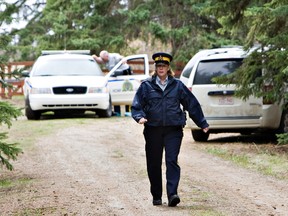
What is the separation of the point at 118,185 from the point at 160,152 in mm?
1484

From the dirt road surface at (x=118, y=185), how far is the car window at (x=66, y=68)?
6.68 metres

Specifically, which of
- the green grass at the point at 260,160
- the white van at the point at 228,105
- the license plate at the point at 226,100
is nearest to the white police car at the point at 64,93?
the white van at the point at 228,105

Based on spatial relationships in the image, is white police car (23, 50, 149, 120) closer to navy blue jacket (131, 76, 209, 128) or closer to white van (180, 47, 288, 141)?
white van (180, 47, 288, 141)

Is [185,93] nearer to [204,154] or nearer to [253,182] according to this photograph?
[253,182]

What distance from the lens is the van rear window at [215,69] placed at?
1653 cm

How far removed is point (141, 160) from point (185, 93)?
172 inches

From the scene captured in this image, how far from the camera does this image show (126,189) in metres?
10.5

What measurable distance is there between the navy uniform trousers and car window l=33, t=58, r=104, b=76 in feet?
44.7

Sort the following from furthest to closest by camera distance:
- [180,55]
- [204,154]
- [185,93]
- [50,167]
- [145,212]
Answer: [180,55], [204,154], [50,167], [185,93], [145,212]

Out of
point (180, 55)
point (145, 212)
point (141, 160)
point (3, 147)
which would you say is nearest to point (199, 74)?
point (141, 160)

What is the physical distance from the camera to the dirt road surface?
914 centimetres

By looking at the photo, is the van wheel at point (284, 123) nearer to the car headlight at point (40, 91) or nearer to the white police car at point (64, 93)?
the white police car at point (64, 93)

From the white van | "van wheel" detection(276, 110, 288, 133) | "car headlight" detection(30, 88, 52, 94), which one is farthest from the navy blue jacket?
"car headlight" detection(30, 88, 52, 94)

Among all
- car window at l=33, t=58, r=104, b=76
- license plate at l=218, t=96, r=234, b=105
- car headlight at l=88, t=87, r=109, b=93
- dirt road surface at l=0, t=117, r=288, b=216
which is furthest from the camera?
car window at l=33, t=58, r=104, b=76
